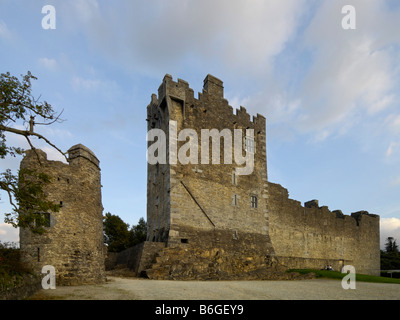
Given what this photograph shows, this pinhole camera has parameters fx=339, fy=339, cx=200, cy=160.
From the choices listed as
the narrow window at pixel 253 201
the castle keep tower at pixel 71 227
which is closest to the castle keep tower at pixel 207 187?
the narrow window at pixel 253 201

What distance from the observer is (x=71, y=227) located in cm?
1325

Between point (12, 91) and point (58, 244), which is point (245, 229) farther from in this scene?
point (12, 91)

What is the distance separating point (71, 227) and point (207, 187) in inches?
434

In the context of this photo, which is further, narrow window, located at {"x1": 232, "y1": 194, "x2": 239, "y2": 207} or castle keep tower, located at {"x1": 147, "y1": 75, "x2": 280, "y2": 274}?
narrow window, located at {"x1": 232, "y1": 194, "x2": 239, "y2": 207}

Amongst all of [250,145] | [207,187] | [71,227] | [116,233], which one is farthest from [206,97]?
[116,233]

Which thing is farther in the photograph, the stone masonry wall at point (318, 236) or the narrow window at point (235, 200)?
the stone masonry wall at point (318, 236)

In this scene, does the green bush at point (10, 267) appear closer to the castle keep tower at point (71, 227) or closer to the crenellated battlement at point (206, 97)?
the castle keep tower at point (71, 227)

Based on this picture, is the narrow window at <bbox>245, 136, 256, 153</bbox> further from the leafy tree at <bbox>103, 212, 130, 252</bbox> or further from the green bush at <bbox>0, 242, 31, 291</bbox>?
the green bush at <bbox>0, 242, 31, 291</bbox>

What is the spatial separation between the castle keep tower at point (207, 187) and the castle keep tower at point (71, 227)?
6379 mm

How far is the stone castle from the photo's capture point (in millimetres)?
13352

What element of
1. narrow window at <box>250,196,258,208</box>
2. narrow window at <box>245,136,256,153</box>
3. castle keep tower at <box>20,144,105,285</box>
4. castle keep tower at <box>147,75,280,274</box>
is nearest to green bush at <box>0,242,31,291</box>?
castle keep tower at <box>20,144,105,285</box>

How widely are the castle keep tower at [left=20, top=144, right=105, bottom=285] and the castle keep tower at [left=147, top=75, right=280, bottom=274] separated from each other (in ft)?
20.9

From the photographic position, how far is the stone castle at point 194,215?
13352 millimetres

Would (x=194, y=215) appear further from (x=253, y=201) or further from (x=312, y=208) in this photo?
(x=312, y=208)
